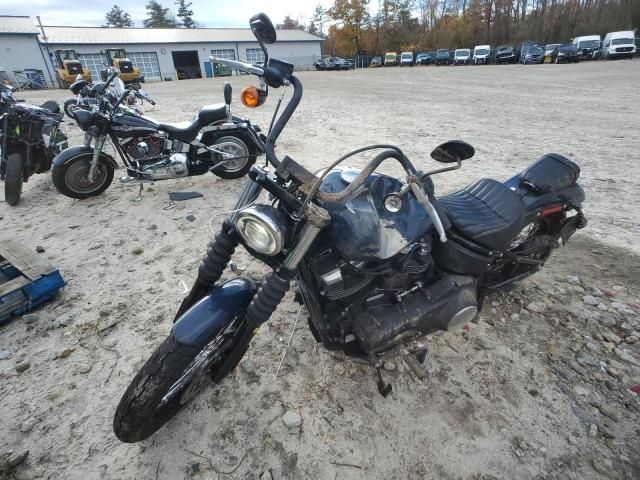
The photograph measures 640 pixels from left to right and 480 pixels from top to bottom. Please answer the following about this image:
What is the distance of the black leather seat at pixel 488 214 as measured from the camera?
6.34 ft

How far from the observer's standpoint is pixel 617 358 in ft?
7.04

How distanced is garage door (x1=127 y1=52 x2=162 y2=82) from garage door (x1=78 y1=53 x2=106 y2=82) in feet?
8.58

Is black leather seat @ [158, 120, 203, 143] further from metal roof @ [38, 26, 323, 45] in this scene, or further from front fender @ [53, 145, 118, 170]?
metal roof @ [38, 26, 323, 45]

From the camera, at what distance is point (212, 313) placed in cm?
161

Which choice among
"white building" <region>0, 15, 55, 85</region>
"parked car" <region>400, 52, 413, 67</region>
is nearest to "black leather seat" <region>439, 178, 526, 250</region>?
"white building" <region>0, 15, 55, 85</region>

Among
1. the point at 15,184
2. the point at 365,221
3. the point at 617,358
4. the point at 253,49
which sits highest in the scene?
the point at 253,49

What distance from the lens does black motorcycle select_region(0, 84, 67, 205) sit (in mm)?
4434

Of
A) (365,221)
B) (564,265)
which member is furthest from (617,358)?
(365,221)

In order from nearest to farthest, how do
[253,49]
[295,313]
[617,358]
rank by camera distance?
[617,358] < [295,313] < [253,49]

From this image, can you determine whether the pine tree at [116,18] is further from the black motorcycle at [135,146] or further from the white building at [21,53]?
the black motorcycle at [135,146]

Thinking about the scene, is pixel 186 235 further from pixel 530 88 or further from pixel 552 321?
pixel 530 88

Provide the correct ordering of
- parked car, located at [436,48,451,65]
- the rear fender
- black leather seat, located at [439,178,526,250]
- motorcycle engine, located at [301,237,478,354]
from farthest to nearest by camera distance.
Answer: parked car, located at [436,48,451,65]
the rear fender
black leather seat, located at [439,178,526,250]
motorcycle engine, located at [301,237,478,354]

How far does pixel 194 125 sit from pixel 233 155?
63cm

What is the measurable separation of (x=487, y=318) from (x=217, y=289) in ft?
6.16
